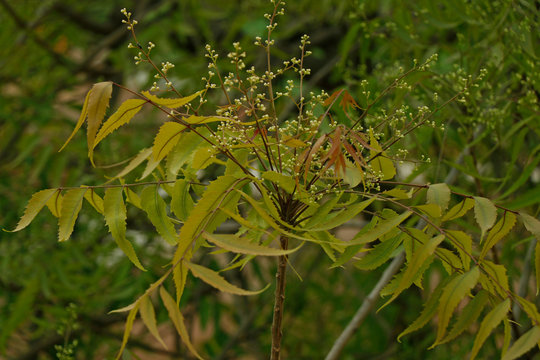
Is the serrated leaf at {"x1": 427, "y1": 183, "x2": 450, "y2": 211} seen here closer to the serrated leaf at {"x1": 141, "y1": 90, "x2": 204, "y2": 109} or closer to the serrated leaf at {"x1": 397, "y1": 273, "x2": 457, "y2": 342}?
the serrated leaf at {"x1": 397, "y1": 273, "x2": 457, "y2": 342}

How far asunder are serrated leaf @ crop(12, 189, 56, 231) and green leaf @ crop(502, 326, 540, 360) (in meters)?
0.42

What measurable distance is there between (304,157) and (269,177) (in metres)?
0.04

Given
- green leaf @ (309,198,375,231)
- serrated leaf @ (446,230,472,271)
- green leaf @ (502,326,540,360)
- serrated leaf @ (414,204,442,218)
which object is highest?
green leaf @ (309,198,375,231)

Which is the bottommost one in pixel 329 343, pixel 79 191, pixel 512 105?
pixel 329 343

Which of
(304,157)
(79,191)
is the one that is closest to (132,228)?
(79,191)

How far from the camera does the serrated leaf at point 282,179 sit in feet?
1.73

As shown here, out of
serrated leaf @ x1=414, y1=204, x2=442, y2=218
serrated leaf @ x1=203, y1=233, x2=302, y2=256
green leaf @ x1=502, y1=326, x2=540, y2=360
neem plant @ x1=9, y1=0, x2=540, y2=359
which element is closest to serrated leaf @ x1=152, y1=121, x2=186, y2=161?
neem plant @ x1=9, y1=0, x2=540, y2=359

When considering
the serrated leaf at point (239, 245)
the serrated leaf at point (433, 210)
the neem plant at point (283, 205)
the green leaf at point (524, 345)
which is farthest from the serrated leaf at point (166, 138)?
the green leaf at point (524, 345)

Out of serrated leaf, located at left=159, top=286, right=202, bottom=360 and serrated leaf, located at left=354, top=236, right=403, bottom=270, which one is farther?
serrated leaf, located at left=354, top=236, right=403, bottom=270

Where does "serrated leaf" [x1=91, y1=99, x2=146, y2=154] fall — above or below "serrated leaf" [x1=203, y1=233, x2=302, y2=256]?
above

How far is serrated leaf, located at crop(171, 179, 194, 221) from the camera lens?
0.61m

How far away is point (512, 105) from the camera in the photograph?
1084mm

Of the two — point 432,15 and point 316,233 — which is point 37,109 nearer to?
point 432,15

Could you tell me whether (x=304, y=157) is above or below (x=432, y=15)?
below
